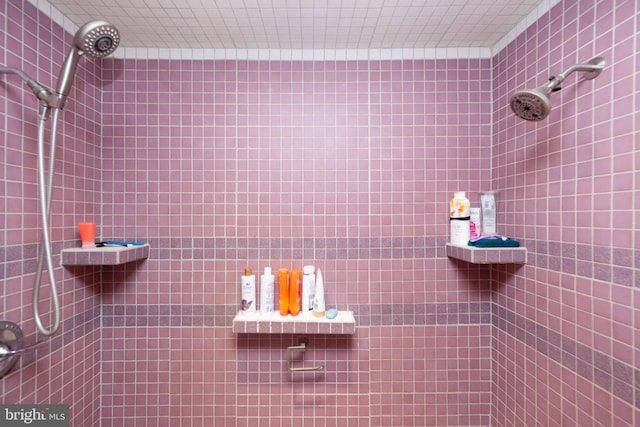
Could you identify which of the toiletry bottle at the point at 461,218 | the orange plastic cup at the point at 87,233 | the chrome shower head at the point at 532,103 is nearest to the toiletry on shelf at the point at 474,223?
the toiletry bottle at the point at 461,218

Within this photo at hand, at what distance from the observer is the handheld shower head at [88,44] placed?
101 centimetres

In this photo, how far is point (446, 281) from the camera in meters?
1.52

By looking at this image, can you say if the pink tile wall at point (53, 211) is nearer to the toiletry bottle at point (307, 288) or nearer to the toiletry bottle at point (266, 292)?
the toiletry bottle at point (266, 292)

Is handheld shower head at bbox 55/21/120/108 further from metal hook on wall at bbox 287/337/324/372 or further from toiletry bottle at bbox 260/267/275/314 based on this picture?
metal hook on wall at bbox 287/337/324/372

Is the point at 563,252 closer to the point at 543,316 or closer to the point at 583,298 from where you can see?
the point at 583,298

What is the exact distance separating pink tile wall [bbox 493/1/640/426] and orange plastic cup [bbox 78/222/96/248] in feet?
6.14

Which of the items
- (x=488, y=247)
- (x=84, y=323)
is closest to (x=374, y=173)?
(x=488, y=247)

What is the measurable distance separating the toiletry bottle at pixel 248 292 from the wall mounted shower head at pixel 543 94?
1.28 m

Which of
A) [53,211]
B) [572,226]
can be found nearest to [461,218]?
[572,226]

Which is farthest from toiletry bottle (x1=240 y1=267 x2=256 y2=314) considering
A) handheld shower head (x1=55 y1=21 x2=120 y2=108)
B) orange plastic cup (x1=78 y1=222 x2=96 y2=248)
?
handheld shower head (x1=55 y1=21 x2=120 y2=108)

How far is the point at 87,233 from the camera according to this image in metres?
1.33

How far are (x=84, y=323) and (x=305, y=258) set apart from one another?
1.06 m

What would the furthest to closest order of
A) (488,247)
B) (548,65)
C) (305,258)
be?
(305,258) < (488,247) < (548,65)

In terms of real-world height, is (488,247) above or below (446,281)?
above
